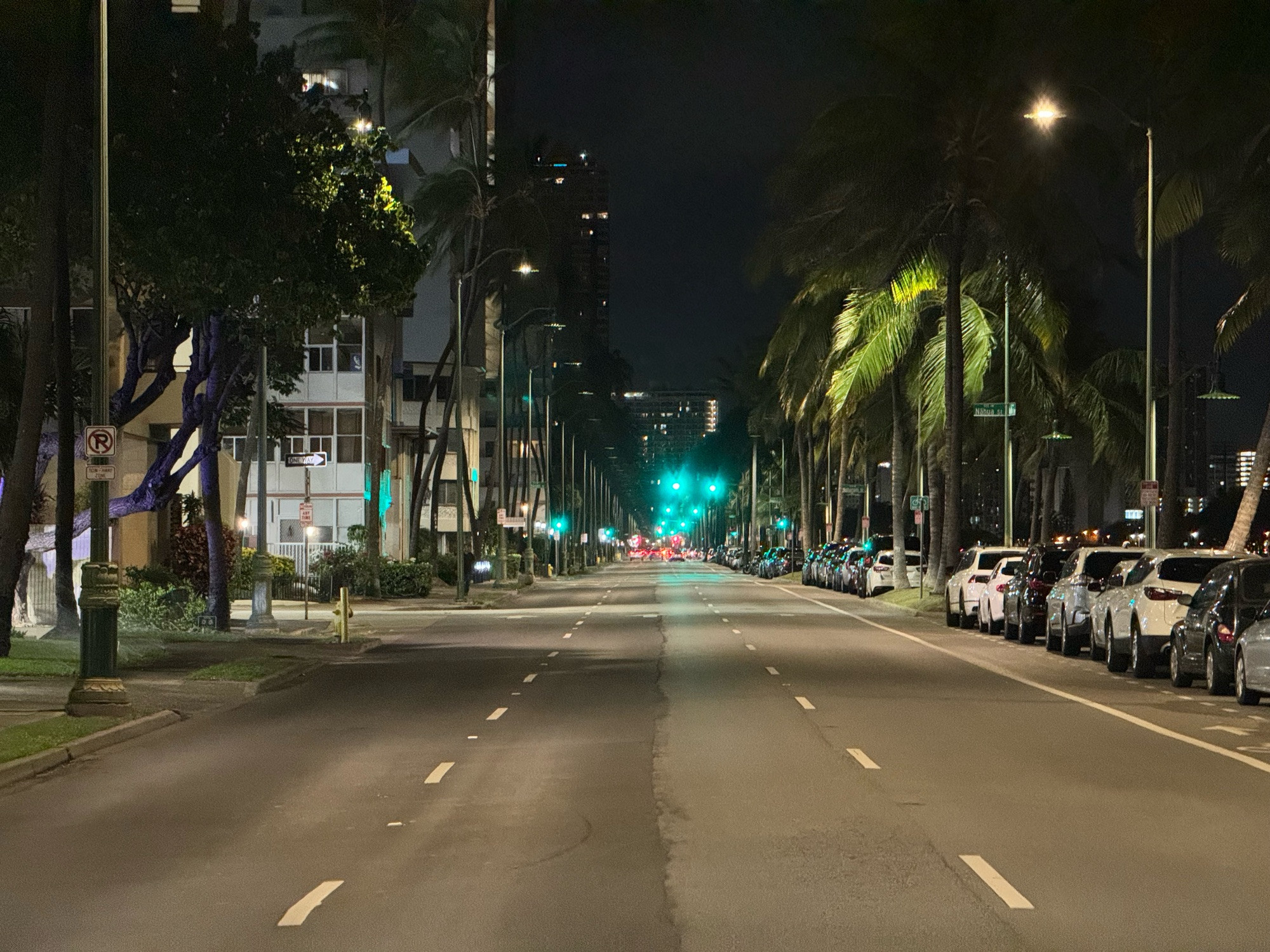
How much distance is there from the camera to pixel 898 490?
61406 mm

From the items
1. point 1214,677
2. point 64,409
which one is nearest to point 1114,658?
point 1214,677

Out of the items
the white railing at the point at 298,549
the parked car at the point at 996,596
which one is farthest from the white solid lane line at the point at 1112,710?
the white railing at the point at 298,549

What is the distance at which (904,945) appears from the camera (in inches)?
333

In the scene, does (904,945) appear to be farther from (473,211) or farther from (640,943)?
(473,211)

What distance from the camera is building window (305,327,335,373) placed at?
69.9 metres

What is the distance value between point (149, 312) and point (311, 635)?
7565 millimetres

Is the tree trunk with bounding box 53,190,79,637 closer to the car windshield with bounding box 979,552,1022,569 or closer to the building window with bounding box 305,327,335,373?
the car windshield with bounding box 979,552,1022,569

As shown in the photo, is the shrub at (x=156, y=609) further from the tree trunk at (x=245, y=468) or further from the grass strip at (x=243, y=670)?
the grass strip at (x=243, y=670)

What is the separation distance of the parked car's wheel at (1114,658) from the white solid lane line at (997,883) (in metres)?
17.6

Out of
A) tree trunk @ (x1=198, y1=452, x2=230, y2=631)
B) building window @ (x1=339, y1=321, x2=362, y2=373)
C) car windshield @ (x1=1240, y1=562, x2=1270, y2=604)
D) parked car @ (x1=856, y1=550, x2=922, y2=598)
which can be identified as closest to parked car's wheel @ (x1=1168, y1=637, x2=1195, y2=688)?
car windshield @ (x1=1240, y1=562, x2=1270, y2=604)

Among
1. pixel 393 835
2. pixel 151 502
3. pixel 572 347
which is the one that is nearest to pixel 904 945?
pixel 393 835

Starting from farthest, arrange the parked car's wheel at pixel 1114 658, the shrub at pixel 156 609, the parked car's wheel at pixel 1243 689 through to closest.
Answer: the shrub at pixel 156 609, the parked car's wheel at pixel 1114 658, the parked car's wheel at pixel 1243 689

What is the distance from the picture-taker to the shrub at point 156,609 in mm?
36219

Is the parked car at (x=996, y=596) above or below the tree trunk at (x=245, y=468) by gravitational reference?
below
